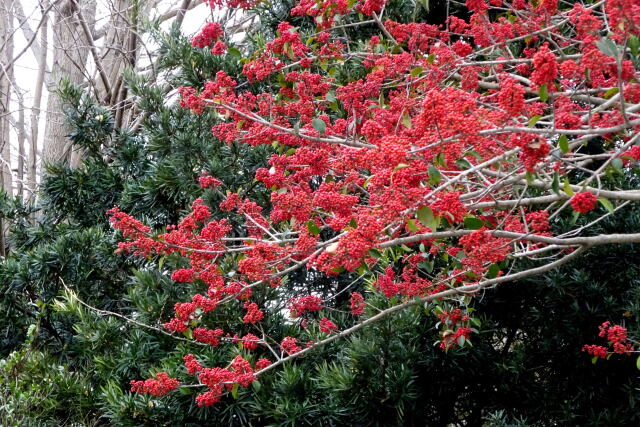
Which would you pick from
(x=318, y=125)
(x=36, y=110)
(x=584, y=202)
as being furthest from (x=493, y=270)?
(x=36, y=110)

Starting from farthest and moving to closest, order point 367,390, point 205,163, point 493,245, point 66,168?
1. point 66,168
2. point 205,163
3. point 367,390
4. point 493,245

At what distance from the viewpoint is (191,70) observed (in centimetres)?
571

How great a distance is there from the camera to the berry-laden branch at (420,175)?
233cm

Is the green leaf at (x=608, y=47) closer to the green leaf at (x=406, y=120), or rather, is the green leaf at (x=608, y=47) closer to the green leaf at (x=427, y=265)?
the green leaf at (x=406, y=120)

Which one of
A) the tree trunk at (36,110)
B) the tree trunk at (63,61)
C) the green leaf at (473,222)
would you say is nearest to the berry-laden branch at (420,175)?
the green leaf at (473,222)

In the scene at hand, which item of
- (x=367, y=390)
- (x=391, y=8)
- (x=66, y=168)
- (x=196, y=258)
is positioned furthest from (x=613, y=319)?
(x=66, y=168)

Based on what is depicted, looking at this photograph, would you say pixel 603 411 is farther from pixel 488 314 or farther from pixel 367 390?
pixel 367 390

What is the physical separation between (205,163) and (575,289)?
9.69ft

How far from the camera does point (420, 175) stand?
2.47m

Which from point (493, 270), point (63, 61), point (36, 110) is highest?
point (493, 270)

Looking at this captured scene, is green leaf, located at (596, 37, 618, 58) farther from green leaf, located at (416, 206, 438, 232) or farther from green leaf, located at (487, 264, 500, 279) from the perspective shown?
green leaf, located at (487, 264, 500, 279)

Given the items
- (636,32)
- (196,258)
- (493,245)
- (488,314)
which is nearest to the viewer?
(636,32)

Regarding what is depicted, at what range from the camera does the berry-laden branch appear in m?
2.33

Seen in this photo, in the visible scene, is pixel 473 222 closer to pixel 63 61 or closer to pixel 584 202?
pixel 584 202
